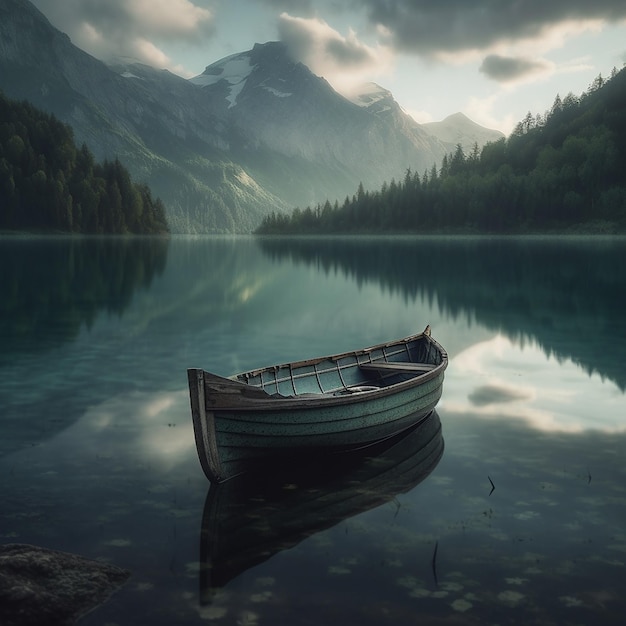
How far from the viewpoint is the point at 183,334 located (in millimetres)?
34500

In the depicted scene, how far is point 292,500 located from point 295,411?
1.95 m

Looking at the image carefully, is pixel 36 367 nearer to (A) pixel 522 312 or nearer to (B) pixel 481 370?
(B) pixel 481 370

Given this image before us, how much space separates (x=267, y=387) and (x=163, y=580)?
766 cm

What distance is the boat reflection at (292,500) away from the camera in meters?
10.7

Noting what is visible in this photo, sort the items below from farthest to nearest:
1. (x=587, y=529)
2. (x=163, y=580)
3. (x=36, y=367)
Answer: (x=36, y=367), (x=587, y=529), (x=163, y=580)

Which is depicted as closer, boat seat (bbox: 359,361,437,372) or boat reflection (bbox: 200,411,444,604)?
boat reflection (bbox: 200,411,444,604)

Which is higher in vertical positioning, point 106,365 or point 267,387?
point 267,387

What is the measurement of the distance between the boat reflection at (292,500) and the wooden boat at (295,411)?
420 millimetres

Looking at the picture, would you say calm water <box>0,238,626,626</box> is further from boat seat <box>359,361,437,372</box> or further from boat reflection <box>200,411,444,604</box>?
boat seat <box>359,361,437,372</box>

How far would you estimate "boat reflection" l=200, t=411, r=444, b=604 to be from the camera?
1074 cm

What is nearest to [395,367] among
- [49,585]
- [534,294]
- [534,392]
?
[534,392]

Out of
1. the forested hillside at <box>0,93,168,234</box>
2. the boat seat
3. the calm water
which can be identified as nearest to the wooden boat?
the boat seat

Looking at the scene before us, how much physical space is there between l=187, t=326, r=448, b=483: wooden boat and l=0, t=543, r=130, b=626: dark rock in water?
3969 mm

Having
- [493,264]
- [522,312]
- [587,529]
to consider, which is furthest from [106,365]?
[493,264]
